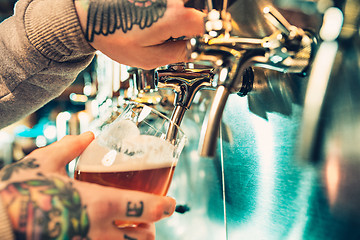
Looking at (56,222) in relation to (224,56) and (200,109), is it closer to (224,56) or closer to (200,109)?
(224,56)

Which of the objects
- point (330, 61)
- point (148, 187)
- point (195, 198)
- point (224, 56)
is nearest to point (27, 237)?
point (148, 187)

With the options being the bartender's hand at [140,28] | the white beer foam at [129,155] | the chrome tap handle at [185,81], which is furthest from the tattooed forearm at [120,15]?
the white beer foam at [129,155]

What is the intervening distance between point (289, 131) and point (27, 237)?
16.7 inches

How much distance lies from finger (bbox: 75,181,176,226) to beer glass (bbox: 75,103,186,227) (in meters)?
0.05

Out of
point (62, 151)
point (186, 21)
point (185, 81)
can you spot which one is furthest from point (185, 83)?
point (62, 151)

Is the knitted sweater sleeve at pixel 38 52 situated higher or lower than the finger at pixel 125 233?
higher

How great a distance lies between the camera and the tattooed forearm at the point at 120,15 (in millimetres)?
578

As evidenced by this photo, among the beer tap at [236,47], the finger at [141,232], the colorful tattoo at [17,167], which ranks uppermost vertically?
the beer tap at [236,47]

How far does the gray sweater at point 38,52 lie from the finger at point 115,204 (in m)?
0.36

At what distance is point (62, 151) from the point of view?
0.47 m

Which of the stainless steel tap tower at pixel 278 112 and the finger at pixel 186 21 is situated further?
the finger at pixel 186 21

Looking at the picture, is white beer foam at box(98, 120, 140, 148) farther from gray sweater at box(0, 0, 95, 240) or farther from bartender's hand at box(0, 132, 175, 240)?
→ gray sweater at box(0, 0, 95, 240)

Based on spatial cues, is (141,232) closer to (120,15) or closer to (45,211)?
(45,211)

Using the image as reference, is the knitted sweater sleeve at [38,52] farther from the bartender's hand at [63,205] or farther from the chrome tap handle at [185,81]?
the bartender's hand at [63,205]
